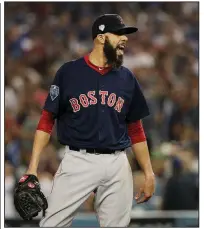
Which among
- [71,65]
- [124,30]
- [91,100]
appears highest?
[124,30]

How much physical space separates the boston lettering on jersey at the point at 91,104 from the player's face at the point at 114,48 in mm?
97

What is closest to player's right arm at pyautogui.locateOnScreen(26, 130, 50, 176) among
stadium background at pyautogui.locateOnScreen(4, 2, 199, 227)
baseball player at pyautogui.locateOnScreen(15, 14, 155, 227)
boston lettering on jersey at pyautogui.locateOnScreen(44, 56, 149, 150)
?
baseball player at pyautogui.locateOnScreen(15, 14, 155, 227)

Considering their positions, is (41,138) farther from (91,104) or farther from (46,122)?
(91,104)

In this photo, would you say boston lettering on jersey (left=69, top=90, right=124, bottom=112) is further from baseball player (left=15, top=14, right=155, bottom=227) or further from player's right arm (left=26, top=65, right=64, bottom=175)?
player's right arm (left=26, top=65, right=64, bottom=175)

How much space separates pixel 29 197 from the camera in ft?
15.0

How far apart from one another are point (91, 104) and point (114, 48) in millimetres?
397

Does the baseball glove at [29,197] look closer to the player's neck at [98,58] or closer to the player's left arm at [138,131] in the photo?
the player's left arm at [138,131]

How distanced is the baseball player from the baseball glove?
0.01 metres

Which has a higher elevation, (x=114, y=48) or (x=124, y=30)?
(x=124, y=30)

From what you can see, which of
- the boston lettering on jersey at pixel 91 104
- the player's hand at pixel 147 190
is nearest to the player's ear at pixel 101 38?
the boston lettering on jersey at pixel 91 104

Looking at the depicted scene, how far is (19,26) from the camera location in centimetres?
1205

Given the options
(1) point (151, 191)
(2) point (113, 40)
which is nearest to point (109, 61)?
(2) point (113, 40)

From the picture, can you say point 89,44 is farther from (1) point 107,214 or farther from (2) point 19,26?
(1) point 107,214

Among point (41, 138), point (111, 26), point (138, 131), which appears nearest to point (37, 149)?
point (41, 138)
